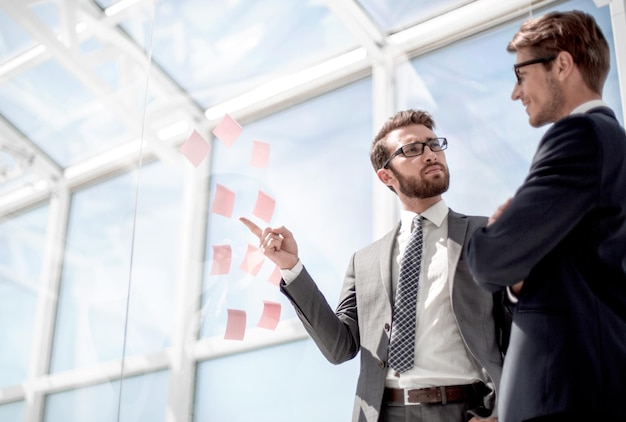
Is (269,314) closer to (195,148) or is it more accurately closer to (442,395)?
(195,148)

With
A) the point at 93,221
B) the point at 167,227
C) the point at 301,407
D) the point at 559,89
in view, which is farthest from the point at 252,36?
the point at 559,89

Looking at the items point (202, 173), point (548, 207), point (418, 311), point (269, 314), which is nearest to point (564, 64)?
point (548, 207)

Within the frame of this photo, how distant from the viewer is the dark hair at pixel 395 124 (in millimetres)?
2264

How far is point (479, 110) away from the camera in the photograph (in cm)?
293

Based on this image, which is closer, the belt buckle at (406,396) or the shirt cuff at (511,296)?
the shirt cuff at (511,296)

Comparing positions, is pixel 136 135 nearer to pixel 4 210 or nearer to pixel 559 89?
pixel 4 210

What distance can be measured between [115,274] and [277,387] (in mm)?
862

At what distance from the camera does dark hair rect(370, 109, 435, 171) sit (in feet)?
7.43

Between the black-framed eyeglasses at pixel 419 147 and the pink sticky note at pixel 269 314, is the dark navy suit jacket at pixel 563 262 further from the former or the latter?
the pink sticky note at pixel 269 314

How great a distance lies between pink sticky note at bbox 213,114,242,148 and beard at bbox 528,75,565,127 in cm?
192

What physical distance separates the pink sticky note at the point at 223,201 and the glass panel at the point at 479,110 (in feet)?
2.83

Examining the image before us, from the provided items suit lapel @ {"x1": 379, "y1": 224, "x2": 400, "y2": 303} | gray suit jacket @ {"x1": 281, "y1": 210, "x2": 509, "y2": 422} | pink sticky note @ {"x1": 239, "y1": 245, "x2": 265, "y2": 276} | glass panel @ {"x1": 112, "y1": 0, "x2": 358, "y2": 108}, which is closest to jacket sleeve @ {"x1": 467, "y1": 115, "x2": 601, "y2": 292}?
gray suit jacket @ {"x1": 281, "y1": 210, "x2": 509, "y2": 422}

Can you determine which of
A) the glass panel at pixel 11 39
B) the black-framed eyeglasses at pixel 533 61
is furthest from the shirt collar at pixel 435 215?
the glass panel at pixel 11 39

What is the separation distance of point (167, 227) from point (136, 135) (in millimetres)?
478
